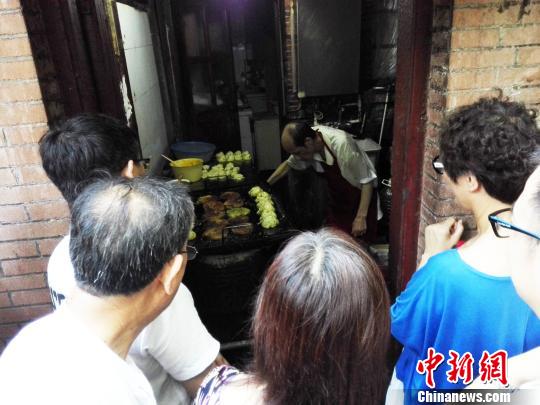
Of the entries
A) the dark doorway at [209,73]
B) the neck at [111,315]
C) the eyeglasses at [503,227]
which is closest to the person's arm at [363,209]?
the eyeglasses at [503,227]

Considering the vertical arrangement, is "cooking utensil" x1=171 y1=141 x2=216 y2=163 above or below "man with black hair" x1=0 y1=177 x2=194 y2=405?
below

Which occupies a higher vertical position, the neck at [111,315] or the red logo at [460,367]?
the neck at [111,315]

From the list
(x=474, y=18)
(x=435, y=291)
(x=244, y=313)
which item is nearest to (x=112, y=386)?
(x=435, y=291)

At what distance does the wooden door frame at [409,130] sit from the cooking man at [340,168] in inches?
56.2

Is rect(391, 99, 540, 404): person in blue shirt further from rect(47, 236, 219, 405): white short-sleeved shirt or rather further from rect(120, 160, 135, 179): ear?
rect(120, 160, 135, 179): ear

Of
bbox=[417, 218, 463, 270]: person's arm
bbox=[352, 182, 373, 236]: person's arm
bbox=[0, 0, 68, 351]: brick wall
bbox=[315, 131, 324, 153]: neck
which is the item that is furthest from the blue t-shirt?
bbox=[315, 131, 324, 153]: neck

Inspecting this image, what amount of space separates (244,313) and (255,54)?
591 cm

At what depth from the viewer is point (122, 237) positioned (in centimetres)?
118

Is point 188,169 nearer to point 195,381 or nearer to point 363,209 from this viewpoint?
point 363,209

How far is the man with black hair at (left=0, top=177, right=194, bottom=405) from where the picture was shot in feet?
3.45

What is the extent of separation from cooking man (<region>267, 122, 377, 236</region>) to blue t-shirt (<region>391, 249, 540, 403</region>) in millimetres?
2350

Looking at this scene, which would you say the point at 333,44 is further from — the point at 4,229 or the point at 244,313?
the point at 4,229

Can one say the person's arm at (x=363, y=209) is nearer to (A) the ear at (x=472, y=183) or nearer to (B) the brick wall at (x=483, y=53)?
(B) the brick wall at (x=483, y=53)

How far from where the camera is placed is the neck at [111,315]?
118cm
